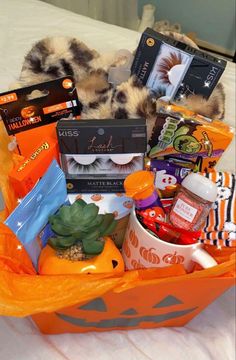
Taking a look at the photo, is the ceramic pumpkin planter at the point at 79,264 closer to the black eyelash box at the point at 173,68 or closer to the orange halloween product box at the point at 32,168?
the orange halloween product box at the point at 32,168

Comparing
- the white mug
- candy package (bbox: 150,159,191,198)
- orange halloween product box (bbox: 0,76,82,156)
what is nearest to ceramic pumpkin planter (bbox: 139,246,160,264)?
the white mug

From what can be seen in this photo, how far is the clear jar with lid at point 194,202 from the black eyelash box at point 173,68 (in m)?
0.17

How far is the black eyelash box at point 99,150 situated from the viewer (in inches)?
21.4

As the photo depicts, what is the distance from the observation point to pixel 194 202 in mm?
505

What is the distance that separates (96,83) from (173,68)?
0.41 feet

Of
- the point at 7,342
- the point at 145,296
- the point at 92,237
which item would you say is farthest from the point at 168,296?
the point at 7,342

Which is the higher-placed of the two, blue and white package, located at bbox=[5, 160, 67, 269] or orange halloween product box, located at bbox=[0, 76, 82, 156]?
orange halloween product box, located at bbox=[0, 76, 82, 156]

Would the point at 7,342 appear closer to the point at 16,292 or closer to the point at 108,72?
the point at 16,292

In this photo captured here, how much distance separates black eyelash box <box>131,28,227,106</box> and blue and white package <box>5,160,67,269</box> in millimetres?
217

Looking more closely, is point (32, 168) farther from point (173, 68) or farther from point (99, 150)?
point (173, 68)

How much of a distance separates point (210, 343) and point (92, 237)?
0.98 feet

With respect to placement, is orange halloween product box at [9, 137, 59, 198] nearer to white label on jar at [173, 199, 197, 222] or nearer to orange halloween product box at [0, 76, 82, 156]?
orange halloween product box at [0, 76, 82, 156]

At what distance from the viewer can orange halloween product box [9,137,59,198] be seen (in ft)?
1.77

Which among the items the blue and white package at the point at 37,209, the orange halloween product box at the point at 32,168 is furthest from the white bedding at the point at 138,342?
the orange halloween product box at the point at 32,168
